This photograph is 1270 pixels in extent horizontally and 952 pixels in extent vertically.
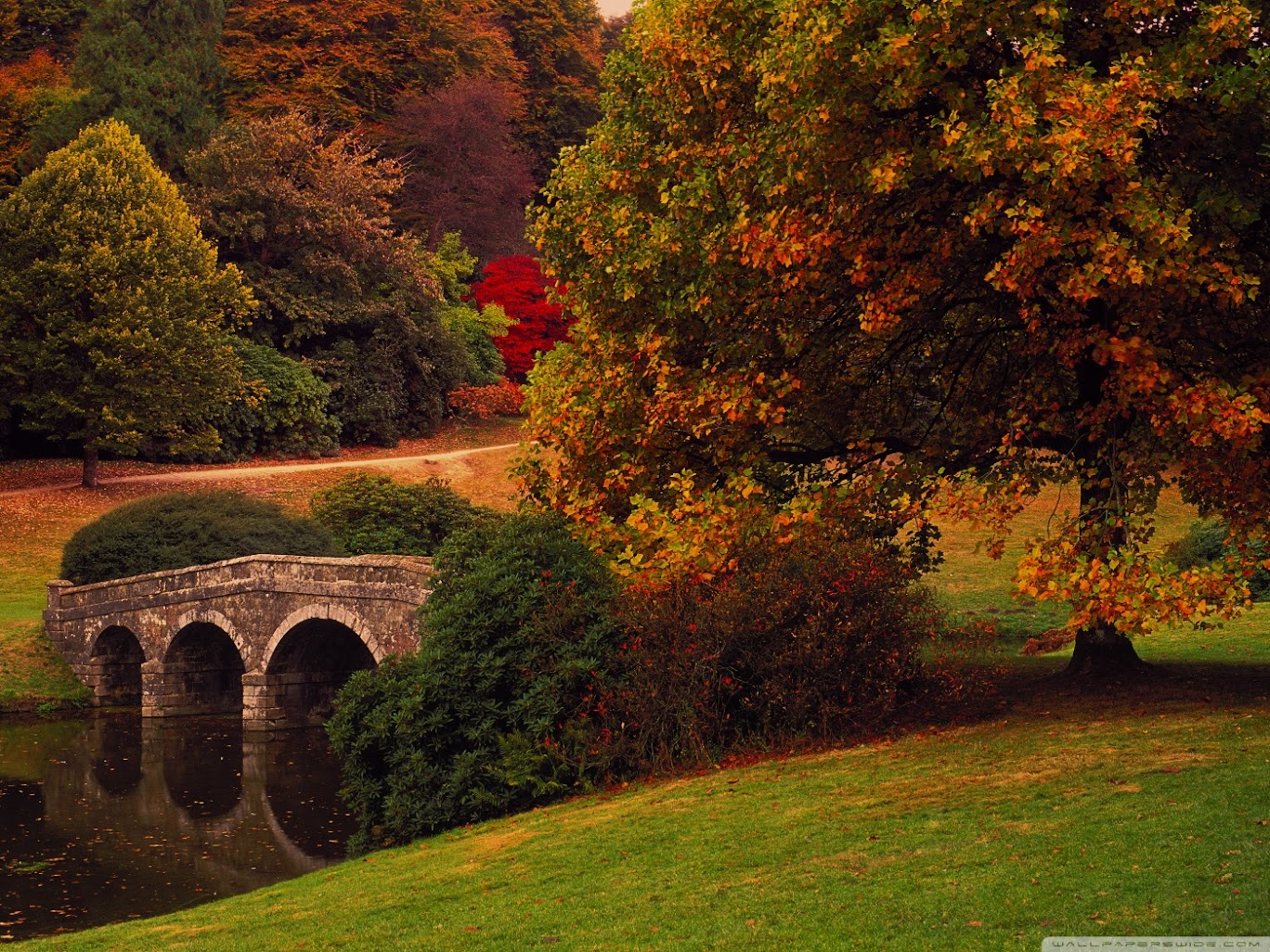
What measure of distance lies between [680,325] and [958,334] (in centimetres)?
368

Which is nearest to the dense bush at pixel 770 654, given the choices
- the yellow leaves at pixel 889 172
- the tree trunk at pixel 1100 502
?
the tree trunk at pixel 1100 502

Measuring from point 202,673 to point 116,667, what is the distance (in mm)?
2286

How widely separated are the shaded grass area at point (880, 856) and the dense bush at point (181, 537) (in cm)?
1905

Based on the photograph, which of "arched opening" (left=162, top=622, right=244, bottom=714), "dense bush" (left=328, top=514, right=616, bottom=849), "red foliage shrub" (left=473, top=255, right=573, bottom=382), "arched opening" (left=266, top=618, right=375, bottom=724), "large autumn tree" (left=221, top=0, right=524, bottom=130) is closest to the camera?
"dense bush" (left=328, top=514, right=616, bottom=849)

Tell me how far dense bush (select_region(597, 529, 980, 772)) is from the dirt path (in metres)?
29.7

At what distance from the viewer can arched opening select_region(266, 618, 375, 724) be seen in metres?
29.7

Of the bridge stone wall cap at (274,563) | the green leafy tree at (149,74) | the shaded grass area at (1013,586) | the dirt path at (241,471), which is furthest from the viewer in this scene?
the green leafy tree at (149,74)

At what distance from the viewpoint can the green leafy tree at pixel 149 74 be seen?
5141 centimetres

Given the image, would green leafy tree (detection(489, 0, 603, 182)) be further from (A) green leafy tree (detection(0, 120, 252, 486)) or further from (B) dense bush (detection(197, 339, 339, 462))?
(A) green leafy tree (detection(0, 120, 252, 486))

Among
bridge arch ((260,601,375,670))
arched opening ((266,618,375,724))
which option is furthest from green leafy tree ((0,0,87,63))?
bridge arch ((260,601,375,670))

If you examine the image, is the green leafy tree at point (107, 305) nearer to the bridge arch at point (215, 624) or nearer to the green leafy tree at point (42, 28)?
the bridge arch at point (215, 624)

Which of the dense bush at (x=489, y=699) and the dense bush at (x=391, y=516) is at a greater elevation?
the dense bush at (x=391, y=516)

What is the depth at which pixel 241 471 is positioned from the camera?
45125 millimetres

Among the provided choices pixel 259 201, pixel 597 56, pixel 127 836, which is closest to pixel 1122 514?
pixel 127 836
